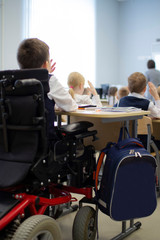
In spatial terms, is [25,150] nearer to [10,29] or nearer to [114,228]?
[114,228]

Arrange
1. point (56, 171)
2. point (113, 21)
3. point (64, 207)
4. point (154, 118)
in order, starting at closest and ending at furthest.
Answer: point (56, 171)
point (64, 207)
point (154, 118)
point (113, 21)

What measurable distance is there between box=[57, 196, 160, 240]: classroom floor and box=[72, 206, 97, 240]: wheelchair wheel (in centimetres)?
29

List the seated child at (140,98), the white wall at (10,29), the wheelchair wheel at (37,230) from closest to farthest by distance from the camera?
the wheelchair wheel at (37,230) → the seated child at (140,98) → the white wall at (10,29)

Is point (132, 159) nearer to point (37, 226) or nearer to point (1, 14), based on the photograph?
point (37, 226)

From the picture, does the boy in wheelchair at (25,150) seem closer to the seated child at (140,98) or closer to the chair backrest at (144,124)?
the chair backrest at (144,124)

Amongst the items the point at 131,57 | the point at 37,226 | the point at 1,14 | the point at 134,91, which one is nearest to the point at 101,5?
the point at 131,57

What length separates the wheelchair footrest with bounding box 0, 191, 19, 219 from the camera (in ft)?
4.21

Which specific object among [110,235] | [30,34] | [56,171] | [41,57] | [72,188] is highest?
[30,34]

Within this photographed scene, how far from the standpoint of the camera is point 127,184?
5.35 feet

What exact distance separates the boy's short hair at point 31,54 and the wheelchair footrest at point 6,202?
664 mm

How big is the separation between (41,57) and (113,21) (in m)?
7.30

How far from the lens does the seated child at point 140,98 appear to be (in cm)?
254

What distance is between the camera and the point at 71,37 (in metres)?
6.70

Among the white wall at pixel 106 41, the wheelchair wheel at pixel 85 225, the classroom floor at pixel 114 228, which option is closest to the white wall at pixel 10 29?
the white wall at pixel 106 41
